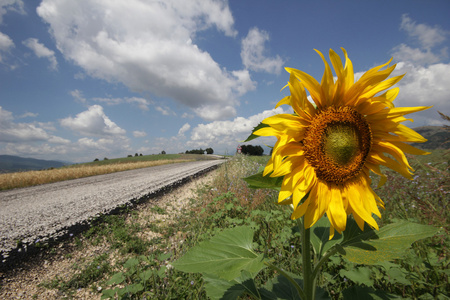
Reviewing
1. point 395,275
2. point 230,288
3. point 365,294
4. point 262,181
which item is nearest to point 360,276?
point 395,275

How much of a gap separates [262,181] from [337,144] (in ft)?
1.36

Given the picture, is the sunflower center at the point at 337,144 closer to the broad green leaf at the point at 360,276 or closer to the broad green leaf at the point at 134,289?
the broad green leaf at the point at 360,276

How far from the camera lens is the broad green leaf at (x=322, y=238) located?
1392 millimetres

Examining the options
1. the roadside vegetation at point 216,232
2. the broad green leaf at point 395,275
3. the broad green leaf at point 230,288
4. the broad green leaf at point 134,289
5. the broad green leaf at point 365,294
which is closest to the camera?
the broad green leaf at point 365,294

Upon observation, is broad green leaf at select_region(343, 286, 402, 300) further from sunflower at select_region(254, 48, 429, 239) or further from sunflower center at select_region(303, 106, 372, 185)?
sunflower center at select_region(303, 106, 372, 185)

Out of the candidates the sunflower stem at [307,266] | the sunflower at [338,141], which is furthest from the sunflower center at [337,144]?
the sunflower stem at [307,266]

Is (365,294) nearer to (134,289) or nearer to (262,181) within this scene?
(262,181)

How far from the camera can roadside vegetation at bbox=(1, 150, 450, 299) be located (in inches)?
88.2

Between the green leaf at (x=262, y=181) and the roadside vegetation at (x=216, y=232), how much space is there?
2.00 ft

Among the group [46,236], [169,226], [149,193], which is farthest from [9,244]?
[149,193]

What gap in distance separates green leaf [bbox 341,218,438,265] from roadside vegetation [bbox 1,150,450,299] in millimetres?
461

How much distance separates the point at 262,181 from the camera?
3.16 ft

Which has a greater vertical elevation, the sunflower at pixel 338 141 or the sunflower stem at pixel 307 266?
the sunflower at pixel 338 141

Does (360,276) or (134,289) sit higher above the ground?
(360,276)
